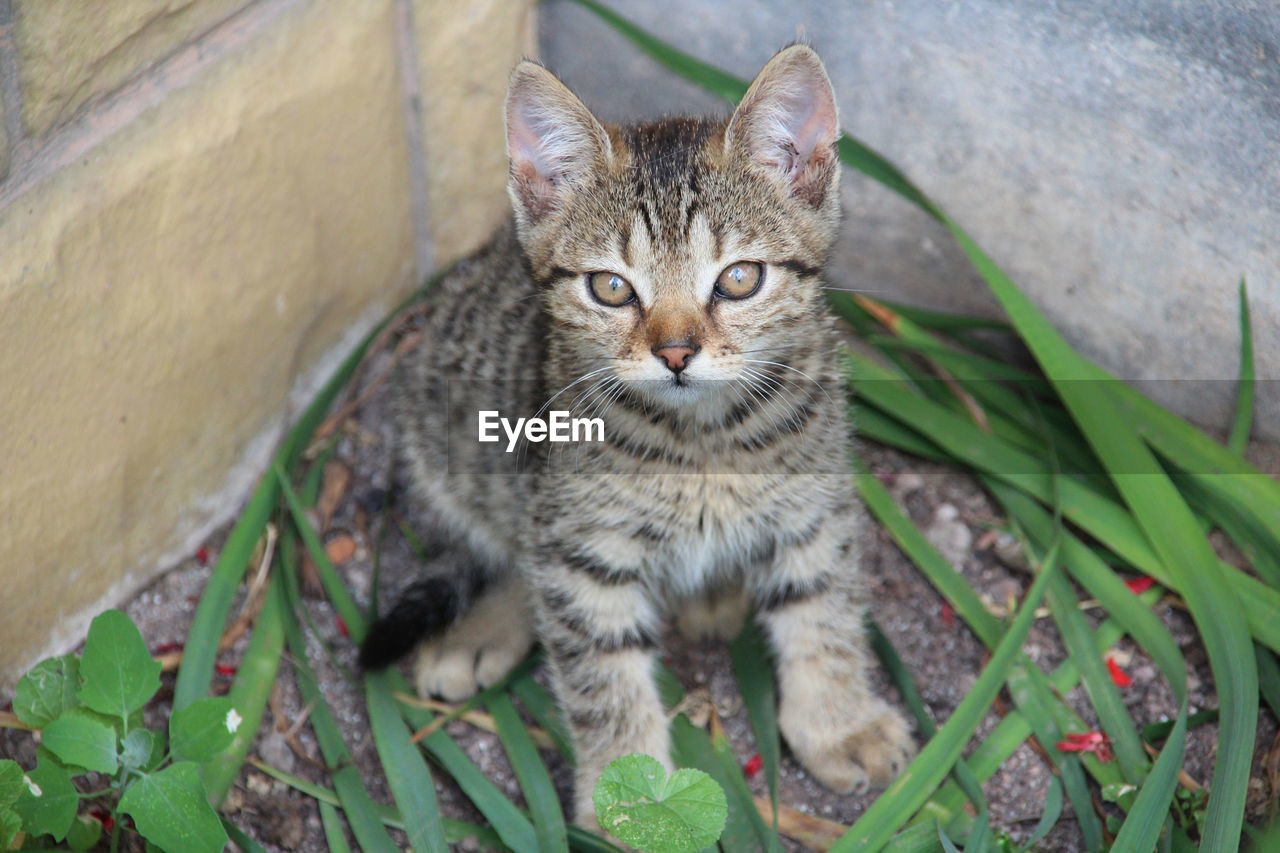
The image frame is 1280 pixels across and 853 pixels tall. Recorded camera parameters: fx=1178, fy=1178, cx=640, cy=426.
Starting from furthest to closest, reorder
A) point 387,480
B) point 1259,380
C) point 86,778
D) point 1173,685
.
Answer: point 387,480
point 1259,380
point 1173,685
point 86,778

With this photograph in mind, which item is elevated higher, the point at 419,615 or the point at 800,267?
the point at 800,267

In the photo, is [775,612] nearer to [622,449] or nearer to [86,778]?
[622,449]

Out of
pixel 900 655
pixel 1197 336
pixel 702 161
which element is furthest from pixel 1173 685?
pixel 702 161

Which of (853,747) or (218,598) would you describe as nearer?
(853,747)

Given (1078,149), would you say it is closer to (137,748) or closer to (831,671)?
(831,671)

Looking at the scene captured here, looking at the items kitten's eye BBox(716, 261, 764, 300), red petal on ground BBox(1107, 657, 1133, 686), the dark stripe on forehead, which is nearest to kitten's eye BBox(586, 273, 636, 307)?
kitten's eye BBox(716, 261, 764, 300)

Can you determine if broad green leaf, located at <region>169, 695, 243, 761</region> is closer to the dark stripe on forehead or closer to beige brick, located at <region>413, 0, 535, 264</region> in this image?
the dark stripe on forehead

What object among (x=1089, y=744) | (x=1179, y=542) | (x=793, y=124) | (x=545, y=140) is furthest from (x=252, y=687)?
(x=1179, y=542)
